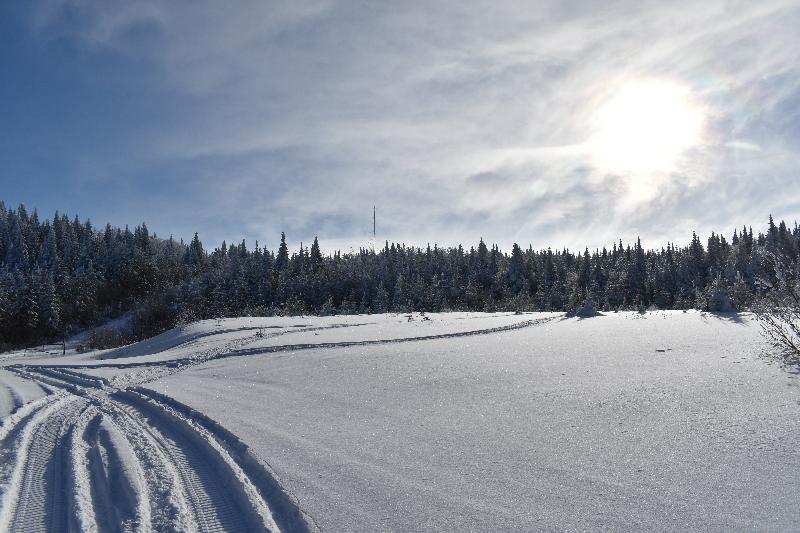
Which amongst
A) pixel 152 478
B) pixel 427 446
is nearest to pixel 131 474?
pixel 152 478

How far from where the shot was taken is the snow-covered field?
450 cm

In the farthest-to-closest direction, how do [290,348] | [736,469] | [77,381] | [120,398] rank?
[290,348]
[77,381]
[120,398]
[736,469]

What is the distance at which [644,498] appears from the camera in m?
4.52

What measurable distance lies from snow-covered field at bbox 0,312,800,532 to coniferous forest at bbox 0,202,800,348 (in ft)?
120

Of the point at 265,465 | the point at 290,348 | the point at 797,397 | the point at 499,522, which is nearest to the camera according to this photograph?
the point at 499,522

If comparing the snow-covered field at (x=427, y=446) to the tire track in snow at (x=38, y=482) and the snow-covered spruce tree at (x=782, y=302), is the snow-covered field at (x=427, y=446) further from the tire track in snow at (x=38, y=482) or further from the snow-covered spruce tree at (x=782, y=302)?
the snow-covered spruce tree at (x=782, y=302)

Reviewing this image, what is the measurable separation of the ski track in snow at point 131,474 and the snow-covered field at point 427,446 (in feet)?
0.09

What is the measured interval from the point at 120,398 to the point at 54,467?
181 inches

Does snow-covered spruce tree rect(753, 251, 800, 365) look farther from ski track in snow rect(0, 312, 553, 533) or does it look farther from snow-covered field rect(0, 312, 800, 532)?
ski track in snow rect(0, 312, 553, 533)

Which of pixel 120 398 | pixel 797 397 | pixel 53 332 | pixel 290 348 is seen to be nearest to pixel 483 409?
pixel 797 397

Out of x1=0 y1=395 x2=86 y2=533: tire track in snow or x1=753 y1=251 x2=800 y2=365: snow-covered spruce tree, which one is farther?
x1=753 y1=251 x2=800 y2=365: snow-covered spruce tree

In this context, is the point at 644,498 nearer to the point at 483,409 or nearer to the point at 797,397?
the point at 483,409

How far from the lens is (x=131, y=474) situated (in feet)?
18.9

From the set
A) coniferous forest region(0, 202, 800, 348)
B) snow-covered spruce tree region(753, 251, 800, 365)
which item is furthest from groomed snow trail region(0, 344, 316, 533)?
coniferous forest region(0, 202, 800, 348)
